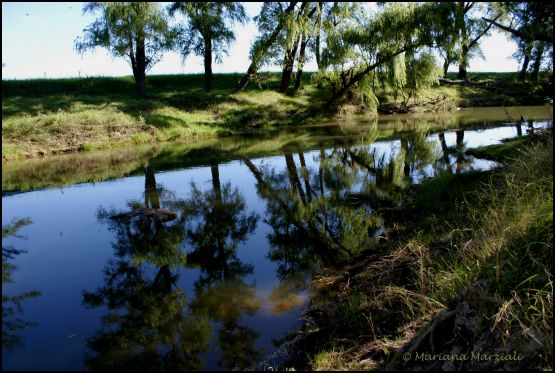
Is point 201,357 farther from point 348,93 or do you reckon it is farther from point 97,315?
point 348,93

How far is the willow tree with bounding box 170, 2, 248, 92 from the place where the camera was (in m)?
37.2

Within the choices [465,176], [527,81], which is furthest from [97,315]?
[527,81]

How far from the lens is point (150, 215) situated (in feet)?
38.1

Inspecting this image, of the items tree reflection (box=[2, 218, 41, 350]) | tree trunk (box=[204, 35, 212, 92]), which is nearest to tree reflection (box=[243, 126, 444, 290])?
tree reflection (box=[2, 218, 41, 350])

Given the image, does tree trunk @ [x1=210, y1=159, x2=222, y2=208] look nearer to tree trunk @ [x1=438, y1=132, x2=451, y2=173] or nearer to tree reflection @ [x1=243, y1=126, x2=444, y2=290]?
tree reflection @ [x1=243, y1=126, x2=444, y2=290]

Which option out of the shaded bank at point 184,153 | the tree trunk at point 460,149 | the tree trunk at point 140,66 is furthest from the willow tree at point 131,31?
the tree trunk at point 460,149

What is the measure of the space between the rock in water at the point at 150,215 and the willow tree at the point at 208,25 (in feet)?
94.8

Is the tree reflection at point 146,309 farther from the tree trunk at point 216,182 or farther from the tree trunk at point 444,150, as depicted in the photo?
the tree trunk at point 444,150

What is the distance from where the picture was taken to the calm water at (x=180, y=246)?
5973mm

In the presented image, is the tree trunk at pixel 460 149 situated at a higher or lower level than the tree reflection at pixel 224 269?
higher

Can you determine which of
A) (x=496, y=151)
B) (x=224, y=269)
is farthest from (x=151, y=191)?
(x=496, y=151)

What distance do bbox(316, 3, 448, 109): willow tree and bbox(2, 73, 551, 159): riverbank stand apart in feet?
14.7

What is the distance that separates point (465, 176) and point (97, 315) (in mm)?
9996

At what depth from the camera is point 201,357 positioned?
18.1 feet
